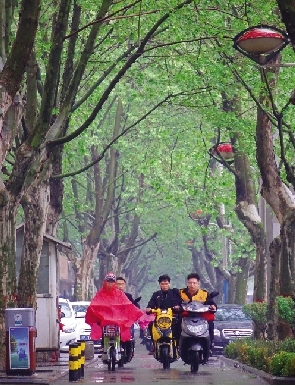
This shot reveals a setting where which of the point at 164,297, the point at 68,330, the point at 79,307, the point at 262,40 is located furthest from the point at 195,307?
the point at 79,307

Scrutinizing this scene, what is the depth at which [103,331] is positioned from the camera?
62.8 feet

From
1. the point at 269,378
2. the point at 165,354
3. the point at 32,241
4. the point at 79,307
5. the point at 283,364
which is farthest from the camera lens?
the point at 79,307

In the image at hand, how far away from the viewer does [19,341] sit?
1670 centimetres

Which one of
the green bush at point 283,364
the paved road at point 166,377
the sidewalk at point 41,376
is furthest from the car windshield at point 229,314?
the green bush at point 283,364

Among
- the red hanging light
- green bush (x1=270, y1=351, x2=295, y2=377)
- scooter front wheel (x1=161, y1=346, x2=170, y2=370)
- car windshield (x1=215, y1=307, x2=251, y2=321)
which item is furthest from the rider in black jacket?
car windshield (x1=215, y1=307, x2=251, y2=321)

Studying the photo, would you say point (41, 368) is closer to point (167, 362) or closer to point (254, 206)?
point (167, 362)

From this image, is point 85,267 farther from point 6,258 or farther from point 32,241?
point 6,258

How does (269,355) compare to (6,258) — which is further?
(269,355)

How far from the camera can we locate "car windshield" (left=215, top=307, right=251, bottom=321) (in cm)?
3212

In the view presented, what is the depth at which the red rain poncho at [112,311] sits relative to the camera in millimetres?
19391

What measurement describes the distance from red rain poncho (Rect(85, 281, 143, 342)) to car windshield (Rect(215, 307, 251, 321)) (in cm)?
1246

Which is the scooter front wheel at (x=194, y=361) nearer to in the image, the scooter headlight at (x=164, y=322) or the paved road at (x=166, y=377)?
the paved road at (x=166, y=377)

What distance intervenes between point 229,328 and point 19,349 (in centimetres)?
1513

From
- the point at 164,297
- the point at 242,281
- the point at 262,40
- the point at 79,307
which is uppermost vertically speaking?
the point at 262,40
